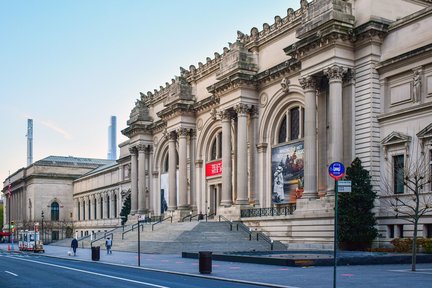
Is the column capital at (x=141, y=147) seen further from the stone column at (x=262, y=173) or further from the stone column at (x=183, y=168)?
the stone column at (x=262, y=173)

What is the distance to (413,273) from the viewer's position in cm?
2536

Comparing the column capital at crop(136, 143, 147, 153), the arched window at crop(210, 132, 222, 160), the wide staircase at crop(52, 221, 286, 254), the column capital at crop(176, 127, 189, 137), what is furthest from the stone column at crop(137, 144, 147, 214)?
the wide staircase at crop(52, 221, 286, 254)

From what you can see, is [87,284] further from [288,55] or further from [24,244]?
[24,244]

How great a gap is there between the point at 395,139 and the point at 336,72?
5.96 m

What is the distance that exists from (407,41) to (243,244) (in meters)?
18.6

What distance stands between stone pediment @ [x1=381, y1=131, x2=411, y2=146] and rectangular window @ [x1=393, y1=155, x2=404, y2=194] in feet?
A: 3.24

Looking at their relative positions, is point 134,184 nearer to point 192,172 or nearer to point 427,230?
point 192,172

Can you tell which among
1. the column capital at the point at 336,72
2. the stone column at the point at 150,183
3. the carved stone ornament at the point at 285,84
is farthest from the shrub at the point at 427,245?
the stone column at the point at 150,183

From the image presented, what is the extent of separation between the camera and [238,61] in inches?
2114

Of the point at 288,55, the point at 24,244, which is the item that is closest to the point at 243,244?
the point at 288,55

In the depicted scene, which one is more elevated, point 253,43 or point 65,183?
point 253,43

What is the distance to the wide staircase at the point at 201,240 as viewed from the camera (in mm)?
45156

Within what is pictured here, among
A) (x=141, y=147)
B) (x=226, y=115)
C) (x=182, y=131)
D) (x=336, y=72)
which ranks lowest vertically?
(x=141, y=147)

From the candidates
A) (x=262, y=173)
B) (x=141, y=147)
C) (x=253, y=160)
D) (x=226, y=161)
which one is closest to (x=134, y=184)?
(x=141, y=147)
